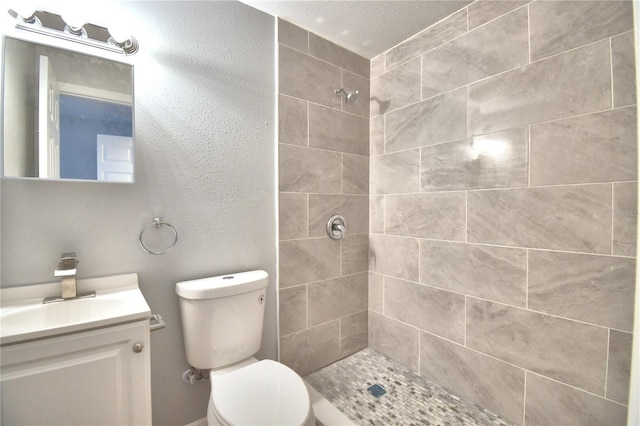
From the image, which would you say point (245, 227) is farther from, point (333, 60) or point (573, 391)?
point (573, 391)

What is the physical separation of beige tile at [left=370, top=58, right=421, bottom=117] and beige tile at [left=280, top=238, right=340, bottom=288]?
3.35ft

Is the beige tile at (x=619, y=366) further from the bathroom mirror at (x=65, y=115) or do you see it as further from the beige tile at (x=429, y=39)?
the bathroom mirror at (x=65, y=115)

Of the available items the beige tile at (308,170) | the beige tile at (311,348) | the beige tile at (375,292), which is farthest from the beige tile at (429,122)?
the beige tile at (311,348)

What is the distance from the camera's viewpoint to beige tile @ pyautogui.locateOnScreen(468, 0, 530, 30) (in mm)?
1366

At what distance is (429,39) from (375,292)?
169 cm

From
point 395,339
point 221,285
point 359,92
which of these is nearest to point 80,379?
point 221,285

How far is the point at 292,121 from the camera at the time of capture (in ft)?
5.54

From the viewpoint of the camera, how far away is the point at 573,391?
119 centimetres

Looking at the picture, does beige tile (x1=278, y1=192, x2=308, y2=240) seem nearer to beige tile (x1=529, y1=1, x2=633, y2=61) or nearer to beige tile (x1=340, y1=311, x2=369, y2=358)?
beige tile (x1=340, y1=311, x2=369, y2=358)

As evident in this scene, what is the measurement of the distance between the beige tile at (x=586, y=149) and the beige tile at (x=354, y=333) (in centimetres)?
137

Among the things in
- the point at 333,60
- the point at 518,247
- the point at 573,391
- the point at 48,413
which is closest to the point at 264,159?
the point at 333,60

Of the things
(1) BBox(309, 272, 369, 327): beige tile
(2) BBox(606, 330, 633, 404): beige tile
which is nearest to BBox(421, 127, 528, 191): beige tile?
(2) BBox(606, 330, 633, 404): beige tile

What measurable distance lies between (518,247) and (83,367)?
1.77 meters

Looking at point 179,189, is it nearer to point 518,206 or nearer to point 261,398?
point 261,398
